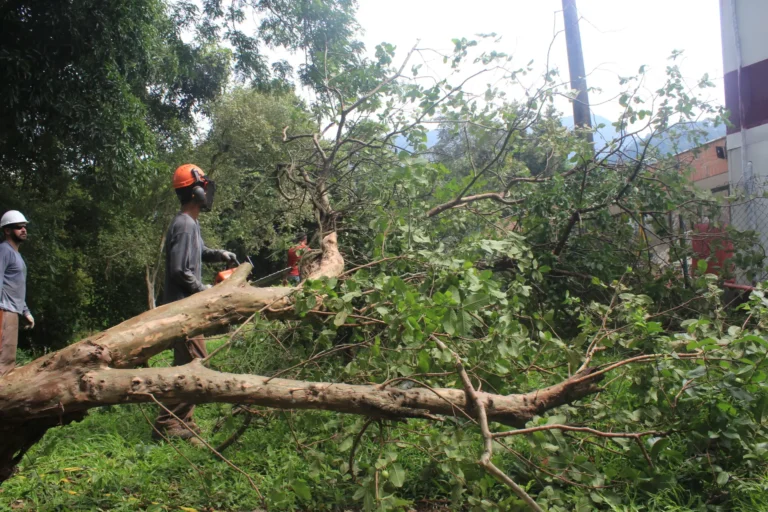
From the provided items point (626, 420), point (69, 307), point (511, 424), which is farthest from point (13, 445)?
point (69, 307)

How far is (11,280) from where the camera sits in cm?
446

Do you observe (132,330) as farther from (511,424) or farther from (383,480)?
(511,424)

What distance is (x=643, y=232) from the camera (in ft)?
16.4

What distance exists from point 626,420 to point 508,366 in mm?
556

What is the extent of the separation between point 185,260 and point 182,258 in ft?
0.07

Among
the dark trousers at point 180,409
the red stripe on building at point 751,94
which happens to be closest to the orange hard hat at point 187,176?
the dark trousers at point 180,409

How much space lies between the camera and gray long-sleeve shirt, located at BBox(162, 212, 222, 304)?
145 inches

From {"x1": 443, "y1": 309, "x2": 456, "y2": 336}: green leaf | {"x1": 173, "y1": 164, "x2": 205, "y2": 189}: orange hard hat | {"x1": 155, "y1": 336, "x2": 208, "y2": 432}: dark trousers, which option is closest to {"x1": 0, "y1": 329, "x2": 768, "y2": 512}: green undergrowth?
{"x1": 155, "y1": 336, "x2": 208, "y2": 432}: dark trousers

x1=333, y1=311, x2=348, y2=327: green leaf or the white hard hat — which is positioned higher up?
the white hard hat

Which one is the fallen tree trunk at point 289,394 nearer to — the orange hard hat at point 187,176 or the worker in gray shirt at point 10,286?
the orange hard hat at point 187,176

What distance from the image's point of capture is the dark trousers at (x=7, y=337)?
439cm

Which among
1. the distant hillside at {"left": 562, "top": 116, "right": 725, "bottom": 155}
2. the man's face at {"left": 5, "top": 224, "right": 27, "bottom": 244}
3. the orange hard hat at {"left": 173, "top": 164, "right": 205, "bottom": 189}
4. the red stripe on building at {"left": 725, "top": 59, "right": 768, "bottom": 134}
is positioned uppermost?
the red stripe on building at {"left": 725, "top": 59, "right": 768, "bottom": 134}

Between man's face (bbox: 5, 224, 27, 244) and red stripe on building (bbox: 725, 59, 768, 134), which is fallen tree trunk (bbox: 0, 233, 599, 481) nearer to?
man's face (bbox: 5, 224, 27, 244)

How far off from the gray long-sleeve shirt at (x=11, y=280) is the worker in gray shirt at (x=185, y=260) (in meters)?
1.51
